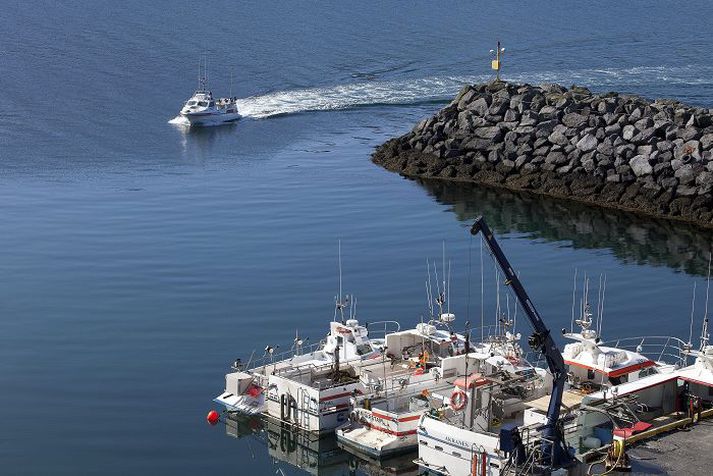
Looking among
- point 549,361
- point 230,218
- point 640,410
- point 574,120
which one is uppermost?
point 574,120

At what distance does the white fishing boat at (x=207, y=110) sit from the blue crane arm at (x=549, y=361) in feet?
211

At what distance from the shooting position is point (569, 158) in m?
71.6

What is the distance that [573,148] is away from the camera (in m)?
71.8

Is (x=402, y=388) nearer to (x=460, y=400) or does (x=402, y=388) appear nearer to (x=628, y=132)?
(x=460, y=400)

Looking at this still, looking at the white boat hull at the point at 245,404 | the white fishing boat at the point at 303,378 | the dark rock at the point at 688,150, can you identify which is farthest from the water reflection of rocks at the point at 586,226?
the white boat hull at the point at 245,404

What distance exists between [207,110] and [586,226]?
3914 centimetres

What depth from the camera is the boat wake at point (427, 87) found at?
9938 centimetres

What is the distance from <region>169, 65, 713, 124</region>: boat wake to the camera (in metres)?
99.4

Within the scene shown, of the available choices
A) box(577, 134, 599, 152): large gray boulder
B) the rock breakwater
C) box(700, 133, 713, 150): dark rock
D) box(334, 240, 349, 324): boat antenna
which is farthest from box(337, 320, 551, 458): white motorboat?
box(577, 134, 599, 152): large gray boulder

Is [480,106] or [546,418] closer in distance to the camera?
[546,418]

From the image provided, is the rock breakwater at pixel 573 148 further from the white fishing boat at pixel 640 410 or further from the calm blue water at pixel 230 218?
the white fishing boat at pixel 640 410

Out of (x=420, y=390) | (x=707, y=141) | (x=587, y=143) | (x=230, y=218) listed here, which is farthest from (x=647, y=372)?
(x=587, y=143)

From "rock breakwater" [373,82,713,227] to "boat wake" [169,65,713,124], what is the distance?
56.0ft

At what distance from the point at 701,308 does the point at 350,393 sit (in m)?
18.6
